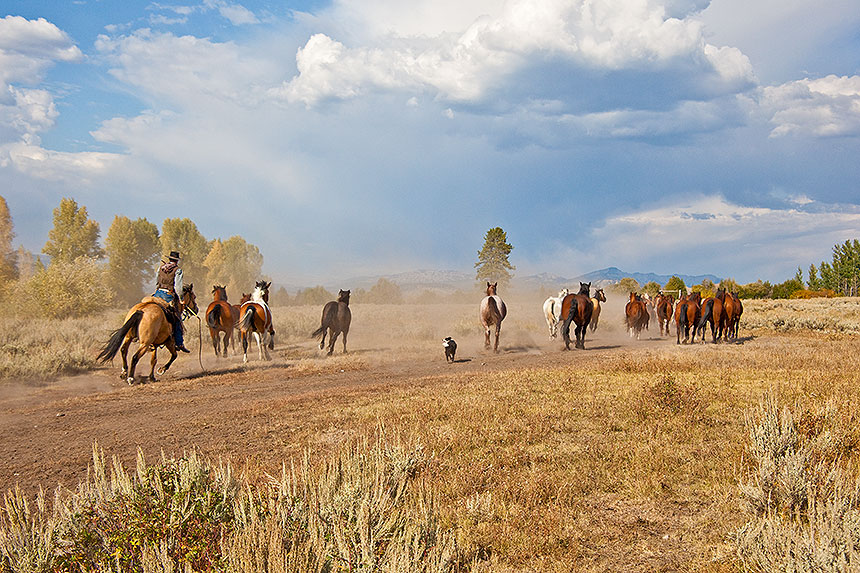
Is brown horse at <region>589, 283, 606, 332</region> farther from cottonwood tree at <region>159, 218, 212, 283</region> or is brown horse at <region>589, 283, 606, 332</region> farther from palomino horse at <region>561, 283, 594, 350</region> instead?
cottonwood tree at <region>159, 218, 212, 283</region>

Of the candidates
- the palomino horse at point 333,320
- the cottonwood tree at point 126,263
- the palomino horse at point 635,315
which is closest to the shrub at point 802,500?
the palomino horse at point 333,320

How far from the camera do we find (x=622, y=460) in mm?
6598

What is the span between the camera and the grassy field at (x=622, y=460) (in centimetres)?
450

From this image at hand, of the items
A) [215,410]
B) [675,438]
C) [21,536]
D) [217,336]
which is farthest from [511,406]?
[217,336]

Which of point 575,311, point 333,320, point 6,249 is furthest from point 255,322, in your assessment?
point 6,249

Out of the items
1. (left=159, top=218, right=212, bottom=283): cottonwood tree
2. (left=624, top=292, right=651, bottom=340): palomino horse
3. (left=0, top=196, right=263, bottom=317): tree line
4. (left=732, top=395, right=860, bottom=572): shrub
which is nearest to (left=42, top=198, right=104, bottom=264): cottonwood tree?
(left=0, top=196, right=263, bottom=317): tree line

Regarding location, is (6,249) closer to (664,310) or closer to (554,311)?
(554,311)

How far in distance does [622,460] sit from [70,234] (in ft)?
245

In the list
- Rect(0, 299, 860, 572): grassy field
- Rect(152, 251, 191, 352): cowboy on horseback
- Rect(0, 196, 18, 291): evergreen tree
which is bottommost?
Rect(0, 299, 860, 572): grassy field

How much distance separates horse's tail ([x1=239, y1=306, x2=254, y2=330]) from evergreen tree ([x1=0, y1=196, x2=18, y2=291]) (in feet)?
115

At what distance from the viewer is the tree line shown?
3441 centimetres

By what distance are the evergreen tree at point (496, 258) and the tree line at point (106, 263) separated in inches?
1283

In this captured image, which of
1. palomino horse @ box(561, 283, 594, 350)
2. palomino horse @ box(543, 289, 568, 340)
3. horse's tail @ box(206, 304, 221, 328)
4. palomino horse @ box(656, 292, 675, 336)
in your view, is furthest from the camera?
palomino horse @ box(656, 292, 675, 336)

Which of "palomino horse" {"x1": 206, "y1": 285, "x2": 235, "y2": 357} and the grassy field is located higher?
"palomino horse" {"x1": 206, "y1": 285, "x2": 235, "y2": 357}
